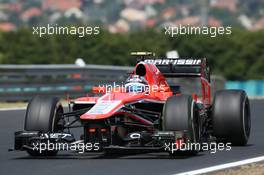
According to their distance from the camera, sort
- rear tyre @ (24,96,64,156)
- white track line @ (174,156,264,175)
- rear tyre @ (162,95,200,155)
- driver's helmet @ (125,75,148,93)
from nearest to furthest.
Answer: white track line @ (174,156,264,175)
rear tyre @ (162,95,200,155)
rear tyre @ (24,96,64,156)
driver's helmet @ (125,75,148,93)

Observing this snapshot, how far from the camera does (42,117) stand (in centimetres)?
1155

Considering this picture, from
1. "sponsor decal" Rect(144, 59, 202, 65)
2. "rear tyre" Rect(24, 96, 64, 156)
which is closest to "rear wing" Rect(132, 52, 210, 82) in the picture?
"sponsor decal" Rect(144, 59, 202, 65)

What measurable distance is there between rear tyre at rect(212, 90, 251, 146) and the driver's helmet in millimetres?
1100

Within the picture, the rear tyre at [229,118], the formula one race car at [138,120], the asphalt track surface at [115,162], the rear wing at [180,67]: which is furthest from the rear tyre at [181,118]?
the rear wing at [180,67]

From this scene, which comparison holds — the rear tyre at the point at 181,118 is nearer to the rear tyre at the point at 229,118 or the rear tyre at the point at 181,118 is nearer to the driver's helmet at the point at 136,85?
the driver's helmet at the point at 136,85

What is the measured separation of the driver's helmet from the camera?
12.3 meters

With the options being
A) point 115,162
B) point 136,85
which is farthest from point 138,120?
point 115,162

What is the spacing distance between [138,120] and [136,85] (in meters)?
0.76

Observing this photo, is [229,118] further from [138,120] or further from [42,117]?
[42,117]

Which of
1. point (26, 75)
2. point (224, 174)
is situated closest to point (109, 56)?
point (26, 75)

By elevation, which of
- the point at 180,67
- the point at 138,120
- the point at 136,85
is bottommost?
the point at 138,120

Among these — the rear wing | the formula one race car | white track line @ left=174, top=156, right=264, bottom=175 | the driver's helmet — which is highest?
the rear wing

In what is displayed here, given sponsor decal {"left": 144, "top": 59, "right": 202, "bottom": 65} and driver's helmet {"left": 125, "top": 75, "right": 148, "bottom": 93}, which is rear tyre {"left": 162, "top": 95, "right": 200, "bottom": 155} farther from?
sponsor decal {"left": 144, "top": 59, "right": 202, "bottom": 65}

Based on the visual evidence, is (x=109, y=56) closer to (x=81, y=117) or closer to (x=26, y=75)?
(x=26, y=75)
